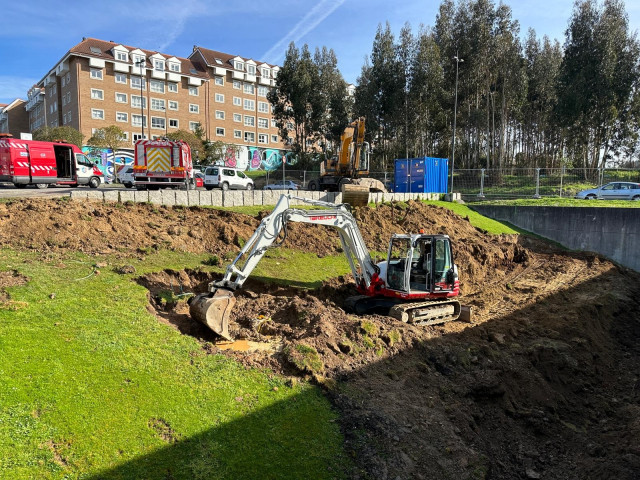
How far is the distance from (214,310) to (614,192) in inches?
974

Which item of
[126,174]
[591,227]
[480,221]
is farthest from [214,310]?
[126,174]

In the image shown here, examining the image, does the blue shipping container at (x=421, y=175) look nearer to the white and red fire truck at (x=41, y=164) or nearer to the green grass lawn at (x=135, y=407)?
the white and red fire truck at (x=41, y=164)

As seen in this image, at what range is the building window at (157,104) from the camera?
54906 millimetres

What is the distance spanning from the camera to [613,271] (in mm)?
16516

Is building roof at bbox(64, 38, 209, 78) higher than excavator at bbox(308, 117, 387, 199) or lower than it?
higher

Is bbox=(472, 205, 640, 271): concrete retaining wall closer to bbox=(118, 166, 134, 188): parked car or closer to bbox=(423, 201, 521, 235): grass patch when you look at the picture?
bbox=(423, 201, 521, 235): grass patch

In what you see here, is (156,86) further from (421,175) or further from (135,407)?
(135,407)

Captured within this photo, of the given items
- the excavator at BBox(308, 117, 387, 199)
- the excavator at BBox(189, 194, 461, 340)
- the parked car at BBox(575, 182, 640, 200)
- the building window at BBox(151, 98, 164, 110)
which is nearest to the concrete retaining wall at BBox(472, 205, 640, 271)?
the parked car at BBox(575, 182, 640, 200)

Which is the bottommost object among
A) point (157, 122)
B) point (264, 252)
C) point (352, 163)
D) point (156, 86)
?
point (264, 252)

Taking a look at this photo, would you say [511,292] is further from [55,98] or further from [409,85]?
[55,98]

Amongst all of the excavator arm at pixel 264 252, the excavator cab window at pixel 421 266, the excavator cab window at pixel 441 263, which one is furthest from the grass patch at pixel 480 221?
the excavator arm at pixel 264 252

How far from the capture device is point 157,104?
181ft

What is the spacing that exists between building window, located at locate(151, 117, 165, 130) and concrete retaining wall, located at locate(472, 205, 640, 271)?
4658cm

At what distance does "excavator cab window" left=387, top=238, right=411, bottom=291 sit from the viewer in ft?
32.3
